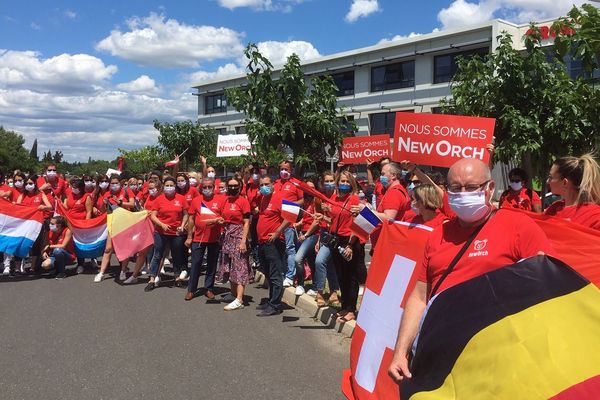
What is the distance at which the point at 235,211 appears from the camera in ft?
26.5

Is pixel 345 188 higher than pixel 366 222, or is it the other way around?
pixel 345 188

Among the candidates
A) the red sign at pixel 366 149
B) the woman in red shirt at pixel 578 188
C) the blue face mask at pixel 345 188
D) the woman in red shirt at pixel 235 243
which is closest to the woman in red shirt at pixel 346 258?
the blue face mask at pixel 345 188

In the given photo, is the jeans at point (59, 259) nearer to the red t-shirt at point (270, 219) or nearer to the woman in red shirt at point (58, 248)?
the woman in red shirt at point (58, 248)

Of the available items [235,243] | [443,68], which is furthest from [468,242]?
[443,68]

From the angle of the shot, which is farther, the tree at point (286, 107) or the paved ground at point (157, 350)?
the tree at point (286, 107)

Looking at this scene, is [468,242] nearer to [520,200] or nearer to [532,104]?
[520,200]

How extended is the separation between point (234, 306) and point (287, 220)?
61.6 inches

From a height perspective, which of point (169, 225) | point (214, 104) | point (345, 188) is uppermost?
point (214, 104)

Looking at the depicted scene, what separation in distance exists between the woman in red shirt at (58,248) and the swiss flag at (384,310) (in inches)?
307

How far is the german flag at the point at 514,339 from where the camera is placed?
2.13 m

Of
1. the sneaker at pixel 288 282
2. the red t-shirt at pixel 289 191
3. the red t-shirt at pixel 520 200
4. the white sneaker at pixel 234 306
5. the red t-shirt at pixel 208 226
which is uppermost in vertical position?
the red t-shirt at pixel 289 191

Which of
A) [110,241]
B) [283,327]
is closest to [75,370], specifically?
[283,327]

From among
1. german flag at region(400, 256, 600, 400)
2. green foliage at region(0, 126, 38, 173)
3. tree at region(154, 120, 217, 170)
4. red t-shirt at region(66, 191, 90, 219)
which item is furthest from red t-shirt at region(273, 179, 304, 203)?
green foliage at region(0, 126, 38, 173)

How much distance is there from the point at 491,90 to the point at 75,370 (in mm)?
7829
